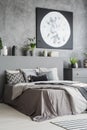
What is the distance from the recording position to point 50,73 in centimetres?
638

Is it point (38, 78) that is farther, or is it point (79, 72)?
point (79, 72)

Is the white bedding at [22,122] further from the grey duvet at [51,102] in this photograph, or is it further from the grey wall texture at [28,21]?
the grey wall texture at [28,21]

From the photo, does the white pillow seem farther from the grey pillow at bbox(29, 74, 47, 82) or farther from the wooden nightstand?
the wooden nightstand

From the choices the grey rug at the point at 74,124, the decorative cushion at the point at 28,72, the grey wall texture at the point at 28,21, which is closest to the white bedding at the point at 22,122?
the grey rug at the point at 74,124

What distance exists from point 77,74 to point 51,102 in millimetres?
2854

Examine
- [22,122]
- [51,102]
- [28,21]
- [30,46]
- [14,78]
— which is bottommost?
[22,122]

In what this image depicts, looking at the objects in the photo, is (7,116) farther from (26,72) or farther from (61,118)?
(26,72)

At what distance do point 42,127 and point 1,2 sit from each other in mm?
4244

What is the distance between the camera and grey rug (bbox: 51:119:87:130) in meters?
3.57

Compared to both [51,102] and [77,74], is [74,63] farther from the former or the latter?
[51,102]

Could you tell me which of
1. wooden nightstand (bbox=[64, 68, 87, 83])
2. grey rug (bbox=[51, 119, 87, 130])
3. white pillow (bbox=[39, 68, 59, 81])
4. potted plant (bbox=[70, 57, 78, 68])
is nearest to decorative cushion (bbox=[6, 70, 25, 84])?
white pillow (bbox=[39, 68, 59, 81])

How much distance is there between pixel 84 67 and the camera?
754cm

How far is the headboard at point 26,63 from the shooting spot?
6320 mm

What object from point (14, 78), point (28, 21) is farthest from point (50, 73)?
point (28, 21)
